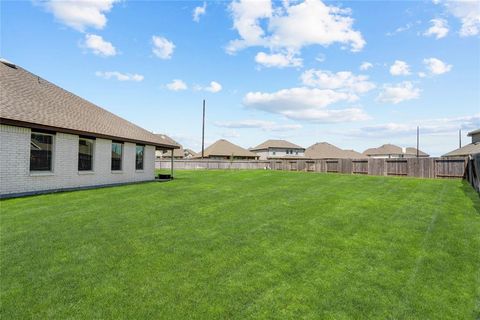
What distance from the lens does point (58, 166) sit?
12.7 m

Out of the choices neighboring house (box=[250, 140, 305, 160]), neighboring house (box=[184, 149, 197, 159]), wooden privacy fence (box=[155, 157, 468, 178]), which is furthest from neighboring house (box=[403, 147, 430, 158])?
wooden privacy fence (box=[155, 157, 468, 178])

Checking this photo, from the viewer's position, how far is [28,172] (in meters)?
11.5

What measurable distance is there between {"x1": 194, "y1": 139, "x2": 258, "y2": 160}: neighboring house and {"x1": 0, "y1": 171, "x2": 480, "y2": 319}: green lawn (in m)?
47.0

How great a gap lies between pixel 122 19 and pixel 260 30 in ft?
27.4

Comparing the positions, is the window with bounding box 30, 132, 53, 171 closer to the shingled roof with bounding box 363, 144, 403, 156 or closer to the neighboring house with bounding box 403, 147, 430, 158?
the shingled roof with bounding box 363, 144, 403, 156

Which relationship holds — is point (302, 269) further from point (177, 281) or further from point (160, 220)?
point (160, 220)

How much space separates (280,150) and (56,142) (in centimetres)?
6201

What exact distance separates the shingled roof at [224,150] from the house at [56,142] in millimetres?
37762

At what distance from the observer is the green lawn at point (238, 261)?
12.9ft

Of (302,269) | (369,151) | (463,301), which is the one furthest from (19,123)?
(369,151)

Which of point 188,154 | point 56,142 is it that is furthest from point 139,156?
point 188,154

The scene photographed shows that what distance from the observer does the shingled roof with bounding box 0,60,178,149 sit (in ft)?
37.9

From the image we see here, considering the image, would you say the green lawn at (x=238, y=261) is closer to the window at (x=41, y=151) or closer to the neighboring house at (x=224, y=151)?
the window at (x=41, y=151)

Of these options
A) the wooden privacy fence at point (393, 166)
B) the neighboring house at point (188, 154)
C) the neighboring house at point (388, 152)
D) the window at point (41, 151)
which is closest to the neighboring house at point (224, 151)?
the neighboring house at point (188, 154)
